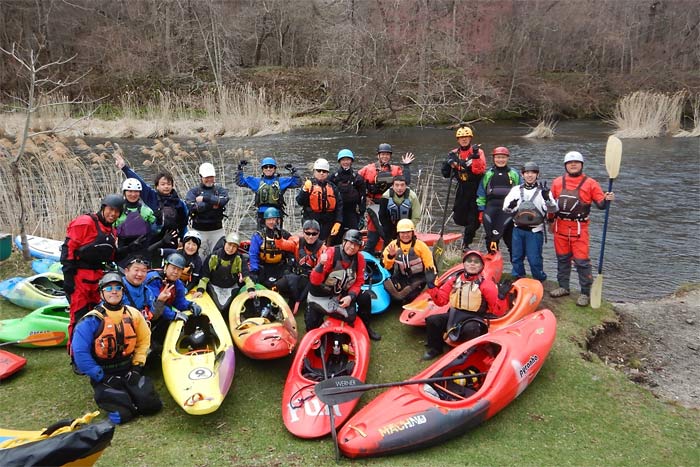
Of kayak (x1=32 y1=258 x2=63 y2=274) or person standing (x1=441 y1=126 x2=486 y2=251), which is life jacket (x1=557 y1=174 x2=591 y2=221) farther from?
kayak (x1=32 y1=258 x2=63 y2=274)

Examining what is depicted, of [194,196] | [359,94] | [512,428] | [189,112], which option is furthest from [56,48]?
[512,428]

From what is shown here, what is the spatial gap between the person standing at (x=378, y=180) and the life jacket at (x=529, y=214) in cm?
151

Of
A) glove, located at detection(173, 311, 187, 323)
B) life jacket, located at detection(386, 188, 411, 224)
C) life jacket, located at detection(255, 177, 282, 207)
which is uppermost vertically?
life jacket, located at detection(255, 177, 282, 207)

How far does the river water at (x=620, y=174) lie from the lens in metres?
8.54

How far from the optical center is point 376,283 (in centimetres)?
616

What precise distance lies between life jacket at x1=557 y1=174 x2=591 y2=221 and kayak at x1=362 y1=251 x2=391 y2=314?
6.83 ft

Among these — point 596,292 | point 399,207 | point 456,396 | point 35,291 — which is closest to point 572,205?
point 596,292

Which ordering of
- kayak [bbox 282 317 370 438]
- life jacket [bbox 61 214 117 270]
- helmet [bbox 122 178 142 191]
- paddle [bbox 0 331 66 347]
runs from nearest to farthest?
1. kayak [bbox 282 317 370 438]
2. life jacket [bbox 61 214 117 270]
3. paddle [bbox 0 331 66 347]
4. helmet [bbox 122 178 142 191]

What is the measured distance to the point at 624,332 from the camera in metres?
5.70

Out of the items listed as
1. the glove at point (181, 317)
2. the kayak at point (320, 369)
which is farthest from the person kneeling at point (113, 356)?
the kayak at point (320, 369)

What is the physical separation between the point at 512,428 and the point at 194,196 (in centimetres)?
428

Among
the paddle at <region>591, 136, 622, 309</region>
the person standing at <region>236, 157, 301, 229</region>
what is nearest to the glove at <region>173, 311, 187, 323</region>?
the person standing at <region>236, 157, 301, 229</region>

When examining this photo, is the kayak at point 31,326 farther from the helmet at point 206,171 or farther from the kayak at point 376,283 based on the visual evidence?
the kayak at point 376,283

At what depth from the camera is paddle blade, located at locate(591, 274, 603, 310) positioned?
5766mm
